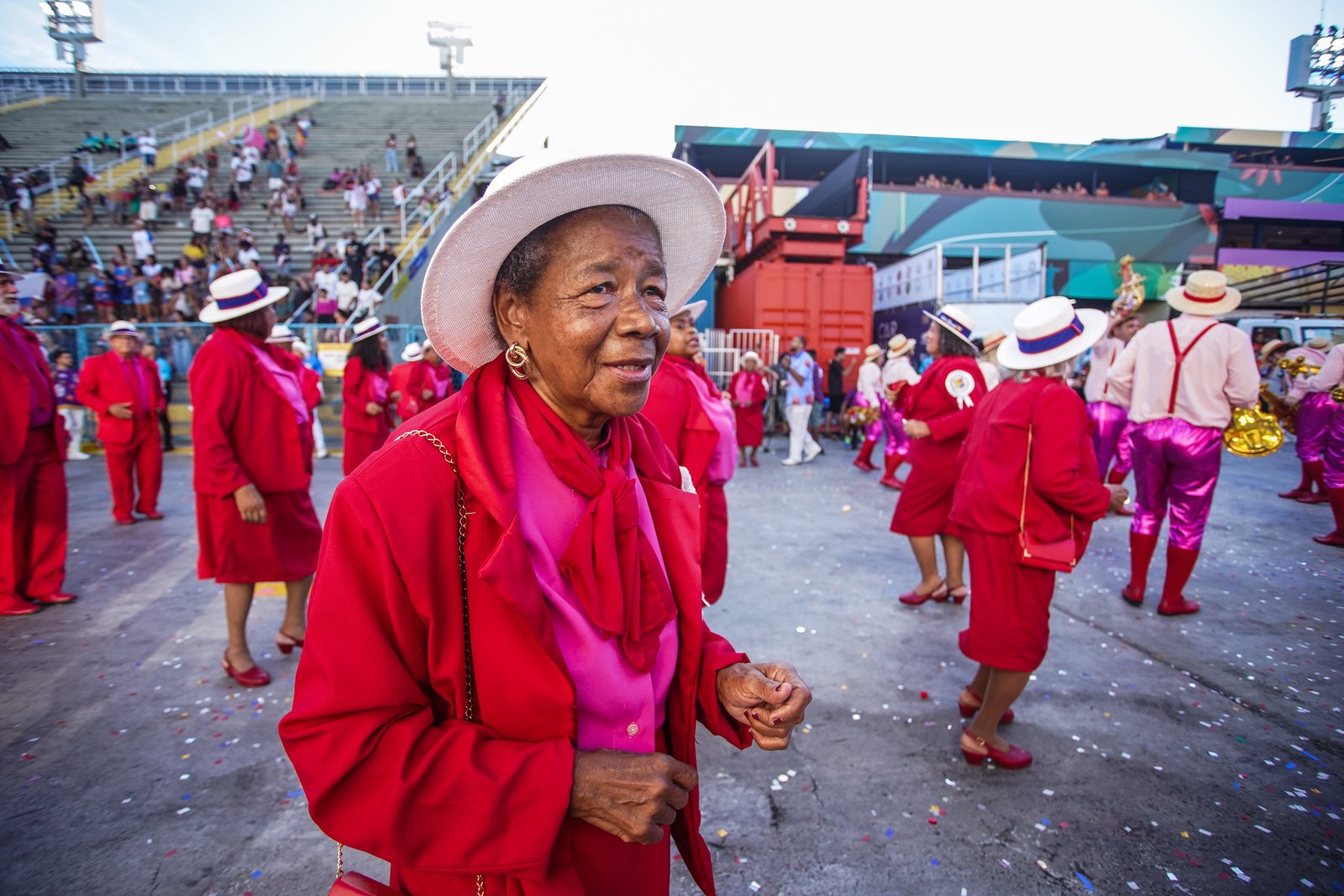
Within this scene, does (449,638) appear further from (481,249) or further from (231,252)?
(231,252)

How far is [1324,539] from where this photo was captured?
19.6ft

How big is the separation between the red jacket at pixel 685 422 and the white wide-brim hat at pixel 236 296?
202cm

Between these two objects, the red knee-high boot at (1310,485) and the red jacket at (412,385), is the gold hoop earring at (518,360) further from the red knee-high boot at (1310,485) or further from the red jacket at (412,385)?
the red knee-high boot at (1310,485)

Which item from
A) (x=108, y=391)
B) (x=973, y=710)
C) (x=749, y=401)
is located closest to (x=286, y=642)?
(x=973, y=710)

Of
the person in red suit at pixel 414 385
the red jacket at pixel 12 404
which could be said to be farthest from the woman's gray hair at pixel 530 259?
the person in red suit at pixel 414 385

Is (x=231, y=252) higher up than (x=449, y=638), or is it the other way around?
(x=231, y=252)

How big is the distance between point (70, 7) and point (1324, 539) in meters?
41.5

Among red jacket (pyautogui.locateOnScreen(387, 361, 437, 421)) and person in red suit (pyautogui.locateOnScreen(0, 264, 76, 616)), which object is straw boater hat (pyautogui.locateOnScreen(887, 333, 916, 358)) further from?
person in red suit (pyautogui.locateOnScreen(0, 264, 76, 616))

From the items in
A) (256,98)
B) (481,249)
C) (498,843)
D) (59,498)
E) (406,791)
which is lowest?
(59,498)

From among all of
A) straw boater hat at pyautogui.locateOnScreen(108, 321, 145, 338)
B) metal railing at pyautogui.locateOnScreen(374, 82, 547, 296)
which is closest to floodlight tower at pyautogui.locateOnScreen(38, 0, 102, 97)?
metal railing at pyautogui.locateOnScreen(374, 82, 547, 296)

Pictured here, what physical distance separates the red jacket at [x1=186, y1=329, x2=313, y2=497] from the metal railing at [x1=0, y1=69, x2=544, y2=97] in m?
34.3

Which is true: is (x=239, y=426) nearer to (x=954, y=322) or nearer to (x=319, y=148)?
(x=954, y=322)

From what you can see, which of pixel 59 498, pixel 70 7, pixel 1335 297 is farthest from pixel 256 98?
pixel 1335 297

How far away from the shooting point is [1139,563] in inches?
189
